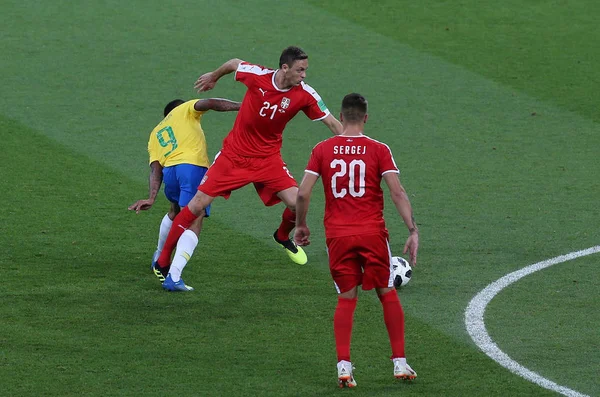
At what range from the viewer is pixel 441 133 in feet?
48.1

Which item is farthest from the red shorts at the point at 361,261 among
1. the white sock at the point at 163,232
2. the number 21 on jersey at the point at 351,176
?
the white sock at the point at 163,232

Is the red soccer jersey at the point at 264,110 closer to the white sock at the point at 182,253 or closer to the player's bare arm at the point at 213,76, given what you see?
the player's bare arm at the point at 213,76

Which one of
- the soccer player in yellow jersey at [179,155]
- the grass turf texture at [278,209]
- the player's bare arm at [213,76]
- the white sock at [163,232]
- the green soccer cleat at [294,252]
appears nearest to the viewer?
the grass turf texture at [278,209]

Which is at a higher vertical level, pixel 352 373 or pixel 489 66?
pixel 489 66

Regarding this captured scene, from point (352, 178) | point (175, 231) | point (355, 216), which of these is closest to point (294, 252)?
point (175, 231)

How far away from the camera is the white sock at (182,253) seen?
9.46m

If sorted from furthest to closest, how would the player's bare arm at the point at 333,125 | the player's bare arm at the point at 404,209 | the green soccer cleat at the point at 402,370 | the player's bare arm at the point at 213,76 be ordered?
1. the player's bare arm at the point at 213,76
2. the player's bare arm at the point at 333,125
3. the green soccer cleat at the point at 402,370
4. the player's bare arm at the point at 404,209

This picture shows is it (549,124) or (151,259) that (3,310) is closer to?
(151,259)

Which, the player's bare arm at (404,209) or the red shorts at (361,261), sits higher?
the player's bare arm at (404,209)

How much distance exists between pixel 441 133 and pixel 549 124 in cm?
149

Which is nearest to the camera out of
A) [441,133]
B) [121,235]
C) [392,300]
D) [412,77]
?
[392,300]

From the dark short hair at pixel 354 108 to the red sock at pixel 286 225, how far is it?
2900 mm

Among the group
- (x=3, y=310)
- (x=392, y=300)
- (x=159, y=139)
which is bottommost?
(x=3, y=310)

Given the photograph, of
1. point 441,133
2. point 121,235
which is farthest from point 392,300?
point 441,133
